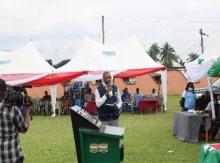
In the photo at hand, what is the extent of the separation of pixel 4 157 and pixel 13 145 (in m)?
0.16

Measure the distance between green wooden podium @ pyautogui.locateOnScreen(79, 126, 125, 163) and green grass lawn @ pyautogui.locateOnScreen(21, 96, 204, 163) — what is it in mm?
3613

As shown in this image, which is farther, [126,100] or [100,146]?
[126,100]

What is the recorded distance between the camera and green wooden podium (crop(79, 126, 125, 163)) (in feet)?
21.8

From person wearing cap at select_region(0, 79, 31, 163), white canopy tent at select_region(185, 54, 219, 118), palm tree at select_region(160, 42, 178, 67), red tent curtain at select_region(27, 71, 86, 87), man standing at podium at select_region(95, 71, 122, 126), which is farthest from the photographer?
palm tree at select_region(160, 42, 178, 67)

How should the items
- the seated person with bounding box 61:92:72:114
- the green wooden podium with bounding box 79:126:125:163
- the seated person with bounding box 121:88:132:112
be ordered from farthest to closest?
the seated person with bounding box 121:88:132:112 < the seated person with bounding box 61:92:72:114 < the green wooden podium with bounding box 79:126:125:163

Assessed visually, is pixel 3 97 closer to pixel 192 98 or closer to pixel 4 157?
pixel 4 157

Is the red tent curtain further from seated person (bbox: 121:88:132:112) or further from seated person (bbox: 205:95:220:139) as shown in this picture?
seated person (bbox: 205:95:220:139)

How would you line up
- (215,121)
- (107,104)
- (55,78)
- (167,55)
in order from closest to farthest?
(107,104), (215,121), (55,78), (167,55)

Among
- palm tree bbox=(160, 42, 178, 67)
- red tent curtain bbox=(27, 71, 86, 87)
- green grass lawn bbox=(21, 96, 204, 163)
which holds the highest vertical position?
palm tree bbox=(160, 42, 178, 67)

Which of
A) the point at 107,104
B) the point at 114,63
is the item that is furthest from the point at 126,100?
the point at 107,104

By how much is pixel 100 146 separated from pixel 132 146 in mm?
5732

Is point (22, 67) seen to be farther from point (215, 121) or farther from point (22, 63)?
point (215, 121)

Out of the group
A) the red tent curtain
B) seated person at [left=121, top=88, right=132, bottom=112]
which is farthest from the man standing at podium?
seated person at [left=121, top=88, right=132, bottom=112]

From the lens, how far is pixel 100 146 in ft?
21.9
